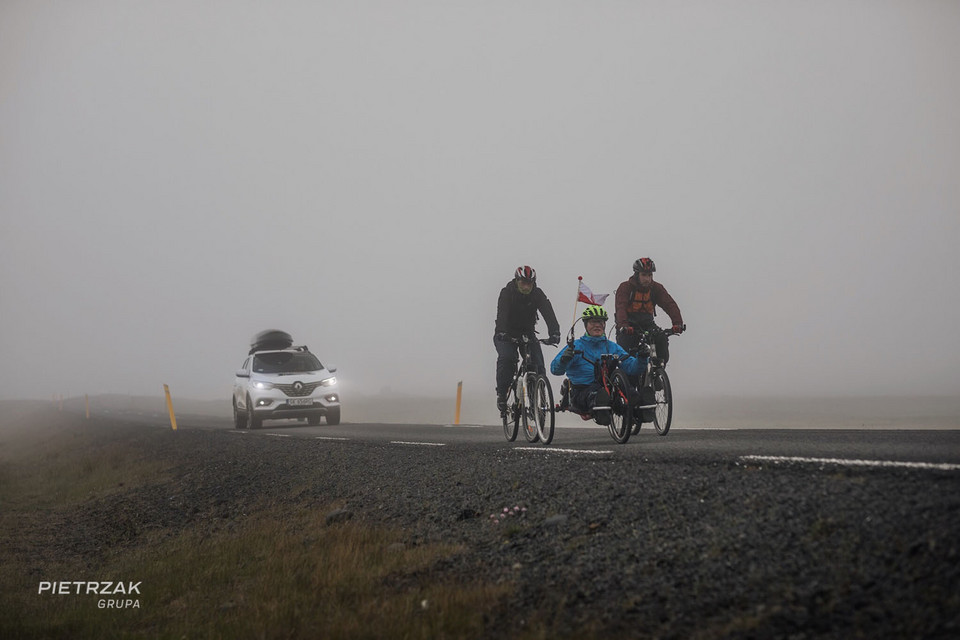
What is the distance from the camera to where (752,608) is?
329 centimetres

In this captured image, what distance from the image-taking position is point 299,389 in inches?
738

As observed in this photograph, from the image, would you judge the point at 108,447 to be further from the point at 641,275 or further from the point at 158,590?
the point at 641,275

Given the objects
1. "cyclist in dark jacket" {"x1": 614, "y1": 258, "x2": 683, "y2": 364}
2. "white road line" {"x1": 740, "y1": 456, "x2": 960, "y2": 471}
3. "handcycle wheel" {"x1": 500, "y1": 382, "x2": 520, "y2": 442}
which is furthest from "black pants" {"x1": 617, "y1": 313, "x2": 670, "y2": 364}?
"white road line" {"x1": 740, "y1": 456, "x2": 960, "y2": 471}

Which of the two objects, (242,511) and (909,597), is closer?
(909,597)

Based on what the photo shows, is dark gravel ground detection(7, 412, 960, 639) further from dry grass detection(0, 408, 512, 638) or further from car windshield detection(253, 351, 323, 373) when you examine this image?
car windshield detection(253, 351, 323, 373)

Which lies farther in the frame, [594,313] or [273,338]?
[273,338]

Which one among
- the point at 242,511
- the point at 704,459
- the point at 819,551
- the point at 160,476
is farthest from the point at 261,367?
the point at 819,551

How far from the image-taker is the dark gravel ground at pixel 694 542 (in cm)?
310

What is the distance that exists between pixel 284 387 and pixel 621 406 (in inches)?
484

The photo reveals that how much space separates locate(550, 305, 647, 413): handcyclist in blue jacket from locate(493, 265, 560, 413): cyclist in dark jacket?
0.95m

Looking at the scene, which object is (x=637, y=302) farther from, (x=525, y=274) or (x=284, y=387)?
(x=284, y=387)

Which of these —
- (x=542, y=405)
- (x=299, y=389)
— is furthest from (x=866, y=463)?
(x=299, y=389)

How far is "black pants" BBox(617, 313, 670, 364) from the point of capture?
977 centimetres

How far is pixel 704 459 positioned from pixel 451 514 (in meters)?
2.34
